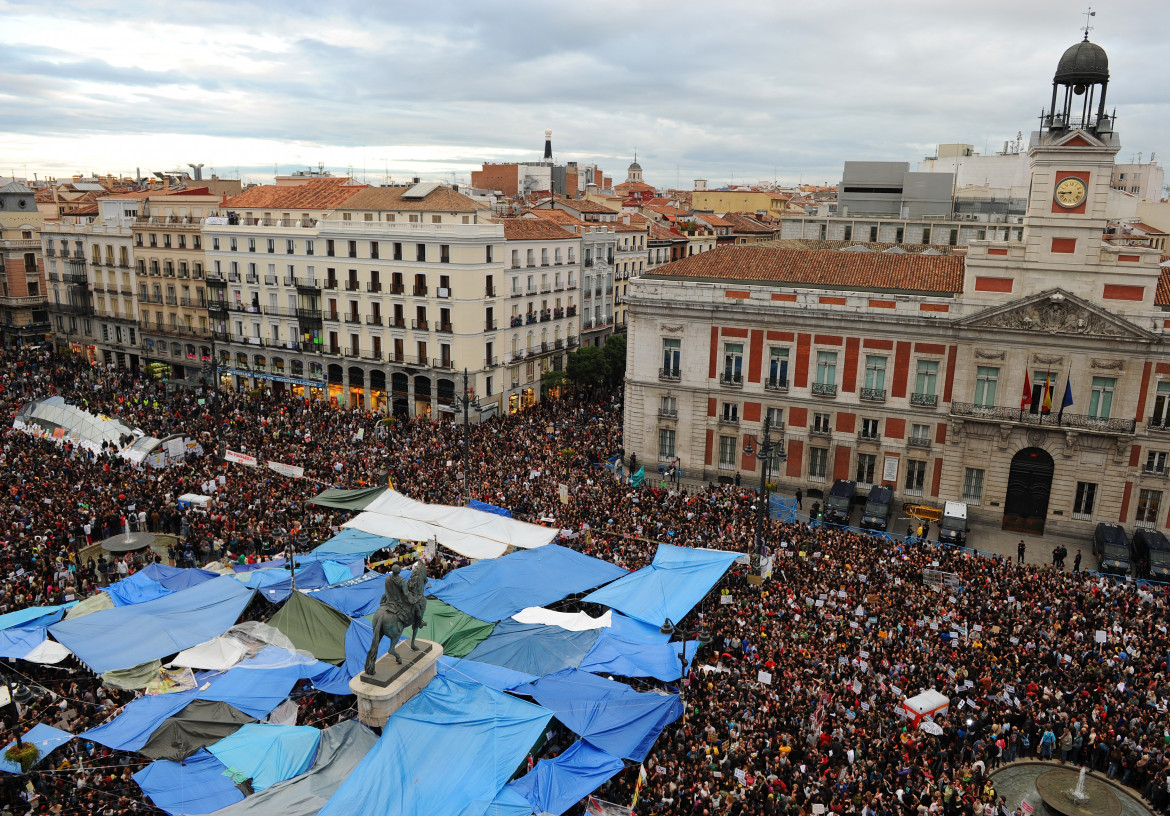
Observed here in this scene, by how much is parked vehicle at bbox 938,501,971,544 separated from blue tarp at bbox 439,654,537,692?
834 inches

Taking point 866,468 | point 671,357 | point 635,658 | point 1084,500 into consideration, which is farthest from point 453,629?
point 1084,500

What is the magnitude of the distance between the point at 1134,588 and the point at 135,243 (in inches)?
2660

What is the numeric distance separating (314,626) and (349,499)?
1192 cm

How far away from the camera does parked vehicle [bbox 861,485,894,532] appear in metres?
35.8

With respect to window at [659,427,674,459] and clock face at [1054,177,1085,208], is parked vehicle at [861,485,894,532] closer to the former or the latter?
window at [659,427,674,459]

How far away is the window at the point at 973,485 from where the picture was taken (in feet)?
123

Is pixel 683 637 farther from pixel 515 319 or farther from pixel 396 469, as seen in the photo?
pixel 515 319

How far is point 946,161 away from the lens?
89500 millimetres

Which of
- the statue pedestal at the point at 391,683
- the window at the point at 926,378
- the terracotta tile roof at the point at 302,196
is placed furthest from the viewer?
the terracotta tile roof at the point at 302,196

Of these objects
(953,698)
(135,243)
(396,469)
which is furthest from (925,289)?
(135,243)

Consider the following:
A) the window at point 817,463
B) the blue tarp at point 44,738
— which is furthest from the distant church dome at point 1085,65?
A: the blue tarp at point 44,738

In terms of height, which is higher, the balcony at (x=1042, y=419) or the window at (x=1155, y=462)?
the balcony at (x=1042, y=419)

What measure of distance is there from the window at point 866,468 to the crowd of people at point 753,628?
5.91 m

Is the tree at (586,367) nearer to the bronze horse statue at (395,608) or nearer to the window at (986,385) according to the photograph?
the window at (986,385)
